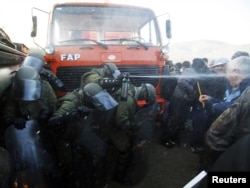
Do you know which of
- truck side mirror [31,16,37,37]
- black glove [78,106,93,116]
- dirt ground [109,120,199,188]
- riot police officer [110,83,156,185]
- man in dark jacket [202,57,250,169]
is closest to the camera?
man in dark jacket [202,57,250,169]

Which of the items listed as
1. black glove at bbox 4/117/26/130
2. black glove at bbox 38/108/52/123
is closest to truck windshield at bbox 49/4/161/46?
black glove at bbox 38/108/52/123

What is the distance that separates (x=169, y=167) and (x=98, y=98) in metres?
1.71

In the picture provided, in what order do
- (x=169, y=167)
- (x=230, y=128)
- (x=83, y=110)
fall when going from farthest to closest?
(x=169, y=167) < (x=83, y=110) < (x=230, y=128)

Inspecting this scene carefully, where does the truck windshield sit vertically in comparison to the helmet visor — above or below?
above

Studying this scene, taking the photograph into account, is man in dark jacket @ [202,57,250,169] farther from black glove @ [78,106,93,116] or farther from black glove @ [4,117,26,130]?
black glove @ [4,117,26,130]

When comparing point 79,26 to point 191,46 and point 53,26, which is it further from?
point 191,46

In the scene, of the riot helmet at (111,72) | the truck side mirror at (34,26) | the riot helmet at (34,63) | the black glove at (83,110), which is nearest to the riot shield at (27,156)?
the black glove at (83,110)

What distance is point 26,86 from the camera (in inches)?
125

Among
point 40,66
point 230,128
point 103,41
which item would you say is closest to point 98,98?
point 40,66

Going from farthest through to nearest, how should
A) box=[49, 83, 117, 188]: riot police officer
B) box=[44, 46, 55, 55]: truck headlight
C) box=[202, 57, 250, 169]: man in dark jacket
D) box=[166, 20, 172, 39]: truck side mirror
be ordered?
box=[166, 20, 172, 39]: truck side mirror → box=[44, 46, 55, 55]: truck headlight → box=[49, 83, 117, 188]: riot police officer → box=[202, 57, 250, 169]: man in dark jacket

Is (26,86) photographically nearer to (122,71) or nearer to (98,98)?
(98,98)

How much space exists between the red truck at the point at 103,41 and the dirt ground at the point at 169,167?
0.77 metres

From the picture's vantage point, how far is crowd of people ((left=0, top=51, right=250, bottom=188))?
3.04 meters

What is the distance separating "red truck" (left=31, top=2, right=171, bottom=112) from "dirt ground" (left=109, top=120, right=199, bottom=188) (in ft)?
2.52
